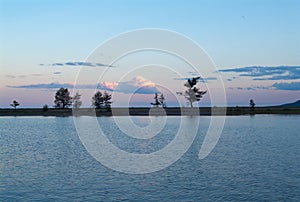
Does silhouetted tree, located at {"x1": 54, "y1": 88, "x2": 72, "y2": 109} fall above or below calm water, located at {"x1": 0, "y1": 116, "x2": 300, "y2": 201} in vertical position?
above

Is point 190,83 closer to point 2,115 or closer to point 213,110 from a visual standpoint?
point 213,110

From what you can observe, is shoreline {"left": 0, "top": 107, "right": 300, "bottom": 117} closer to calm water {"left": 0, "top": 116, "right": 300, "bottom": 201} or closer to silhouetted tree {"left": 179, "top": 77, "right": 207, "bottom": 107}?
silhouetted tree {"left": 179, "top": 77, "right": 207, "bottom": 107}

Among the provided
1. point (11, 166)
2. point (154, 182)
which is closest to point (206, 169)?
point (154, 182)

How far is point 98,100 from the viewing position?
131m

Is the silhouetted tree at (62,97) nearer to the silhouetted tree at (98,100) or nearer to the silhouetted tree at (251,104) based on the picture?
the silhouetted tree at (98,100)

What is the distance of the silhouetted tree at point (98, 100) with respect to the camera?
12925 centimetres

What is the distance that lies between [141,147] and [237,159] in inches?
443

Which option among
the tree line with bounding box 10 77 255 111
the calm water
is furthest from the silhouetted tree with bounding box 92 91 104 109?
the calm water

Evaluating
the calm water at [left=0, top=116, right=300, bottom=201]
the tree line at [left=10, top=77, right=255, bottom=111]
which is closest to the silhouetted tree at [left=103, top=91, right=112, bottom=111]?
the tree line at [left=10, top=77, right=255, bottom=111]

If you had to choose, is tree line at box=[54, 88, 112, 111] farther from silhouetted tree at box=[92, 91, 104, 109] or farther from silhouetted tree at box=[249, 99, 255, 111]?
silhouetted tree at box=[249, 99, 255, 111]

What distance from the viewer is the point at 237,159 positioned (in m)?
29.4

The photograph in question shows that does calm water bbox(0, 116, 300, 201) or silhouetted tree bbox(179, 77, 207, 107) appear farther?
silhouetted tree bbox(179, 77, 207, 107)

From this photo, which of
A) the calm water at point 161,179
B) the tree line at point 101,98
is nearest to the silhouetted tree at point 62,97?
the tree line at point 101,98

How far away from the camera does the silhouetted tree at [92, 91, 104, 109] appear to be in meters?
129
